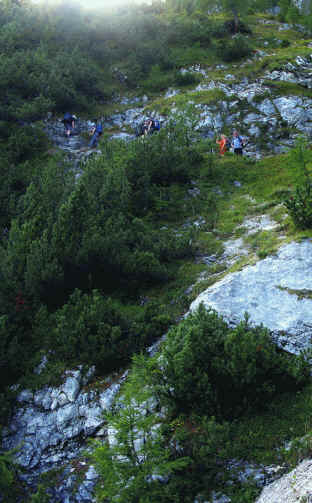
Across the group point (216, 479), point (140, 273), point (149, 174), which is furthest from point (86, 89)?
point (216, 479)

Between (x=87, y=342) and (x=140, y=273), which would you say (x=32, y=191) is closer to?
(x=140, y=273)

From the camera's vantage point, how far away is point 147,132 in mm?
18281

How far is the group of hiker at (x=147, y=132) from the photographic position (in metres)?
16.2

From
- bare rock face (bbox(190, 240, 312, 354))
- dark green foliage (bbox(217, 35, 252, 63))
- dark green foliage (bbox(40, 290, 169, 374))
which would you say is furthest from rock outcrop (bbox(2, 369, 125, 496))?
dark green foliage (bbox(217, 35, 252, 63))

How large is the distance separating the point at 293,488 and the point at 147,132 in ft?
56.1

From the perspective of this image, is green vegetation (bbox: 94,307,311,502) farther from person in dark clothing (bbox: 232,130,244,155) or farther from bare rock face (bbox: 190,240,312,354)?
person in dark clothing (bbox: 232,130,244,155)

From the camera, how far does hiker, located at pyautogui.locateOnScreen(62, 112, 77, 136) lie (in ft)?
63.7

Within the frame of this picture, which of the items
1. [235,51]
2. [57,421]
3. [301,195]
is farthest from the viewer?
[235,51]

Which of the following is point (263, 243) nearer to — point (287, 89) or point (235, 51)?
point (287, 89)

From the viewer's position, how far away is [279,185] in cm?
1320

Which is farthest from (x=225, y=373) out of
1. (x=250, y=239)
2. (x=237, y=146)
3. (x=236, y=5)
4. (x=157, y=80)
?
(x=236, y=5)

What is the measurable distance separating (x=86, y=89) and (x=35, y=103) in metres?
5.68

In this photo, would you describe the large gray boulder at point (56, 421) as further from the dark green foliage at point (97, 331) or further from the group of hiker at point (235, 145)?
the group of hiker at point (235, 145)

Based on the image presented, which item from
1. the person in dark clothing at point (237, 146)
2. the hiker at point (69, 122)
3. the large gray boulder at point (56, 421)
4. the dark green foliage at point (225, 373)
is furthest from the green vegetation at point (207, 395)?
the hiker at point (69, 122)
